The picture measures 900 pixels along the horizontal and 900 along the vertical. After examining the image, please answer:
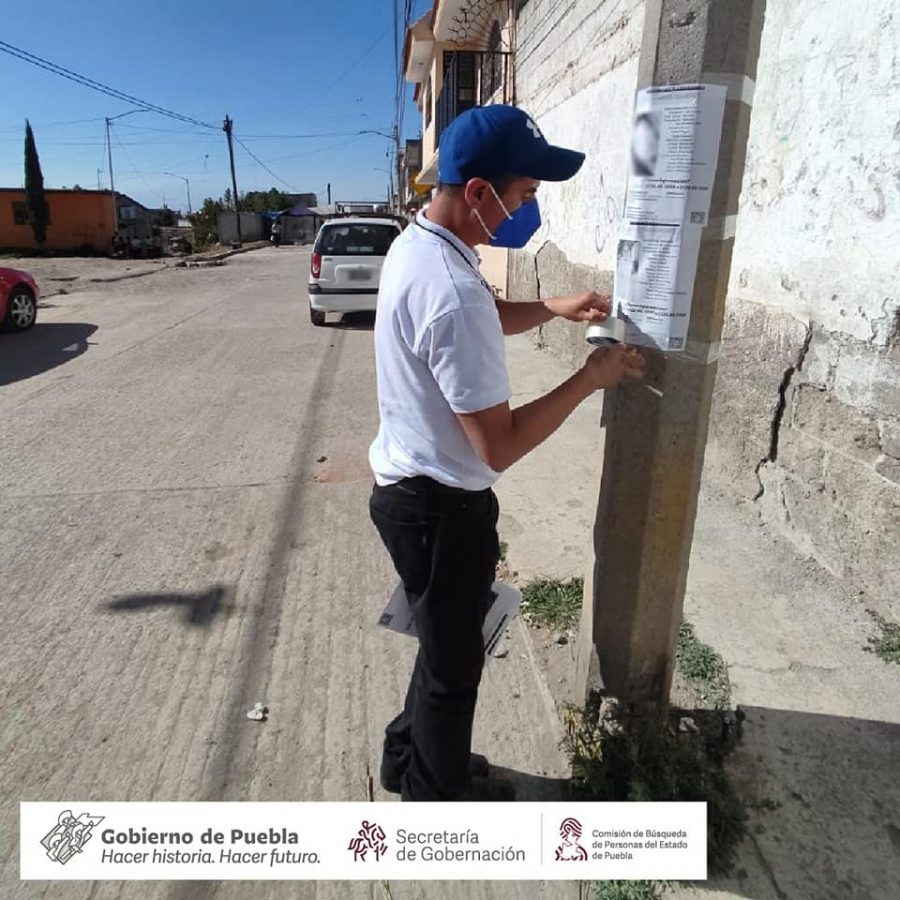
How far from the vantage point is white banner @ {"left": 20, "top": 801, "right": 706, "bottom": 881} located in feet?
6.04

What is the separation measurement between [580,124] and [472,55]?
8597 millimetres

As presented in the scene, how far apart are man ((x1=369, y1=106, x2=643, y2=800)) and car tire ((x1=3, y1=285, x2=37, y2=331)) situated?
10.0 m

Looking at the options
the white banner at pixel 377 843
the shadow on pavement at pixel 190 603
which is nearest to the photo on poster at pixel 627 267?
the white banner at pixel 377 843

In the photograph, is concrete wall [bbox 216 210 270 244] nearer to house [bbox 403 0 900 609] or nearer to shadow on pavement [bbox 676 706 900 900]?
house [bbox 403 0 900 609]

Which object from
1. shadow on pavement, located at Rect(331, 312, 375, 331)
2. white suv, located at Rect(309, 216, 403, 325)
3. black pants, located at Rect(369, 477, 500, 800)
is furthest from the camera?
shadow on pavement, located at Rect(331, 312, 375, 331)

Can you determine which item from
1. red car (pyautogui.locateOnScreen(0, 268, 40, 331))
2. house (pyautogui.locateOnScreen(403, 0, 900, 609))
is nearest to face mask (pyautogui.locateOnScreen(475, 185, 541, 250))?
house (pyautogui.locateOnScreen(403, 0, 900, 609))

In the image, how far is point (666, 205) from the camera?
1643 mm

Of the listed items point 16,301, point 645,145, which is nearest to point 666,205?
point 645,145

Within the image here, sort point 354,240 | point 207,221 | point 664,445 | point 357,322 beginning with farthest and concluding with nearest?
point 207,221 < point 357,322 < point 354,240 < point 664,445

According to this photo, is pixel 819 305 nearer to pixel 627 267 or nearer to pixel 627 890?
pixel 627 267

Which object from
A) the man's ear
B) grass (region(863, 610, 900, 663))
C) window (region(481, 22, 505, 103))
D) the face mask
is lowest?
grass (region(863, 610, 900, 663))

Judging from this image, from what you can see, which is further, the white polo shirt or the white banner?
the white banner

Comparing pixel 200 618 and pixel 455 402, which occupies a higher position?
pixel 455 402

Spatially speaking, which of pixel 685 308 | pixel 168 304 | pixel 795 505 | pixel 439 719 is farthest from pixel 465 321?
pixel 168 304
